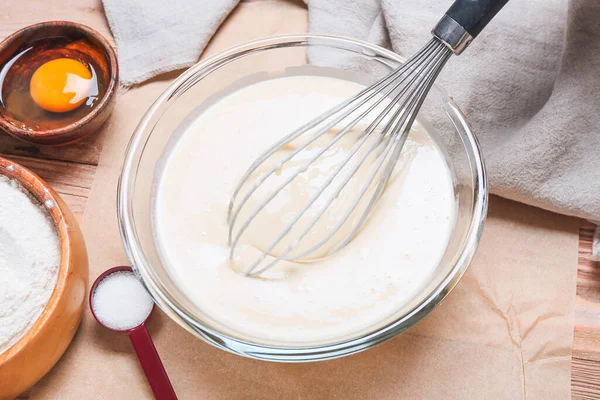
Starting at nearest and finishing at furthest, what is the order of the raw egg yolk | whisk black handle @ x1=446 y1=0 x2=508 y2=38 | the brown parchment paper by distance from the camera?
whisk black handle @ x1=446 y1=0 x2=508 y2=38 < the brown parchment paper < the raw egg yolk

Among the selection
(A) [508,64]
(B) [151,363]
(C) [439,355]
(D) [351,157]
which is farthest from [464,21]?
(B) [151,363]

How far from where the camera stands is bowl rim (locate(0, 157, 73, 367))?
3.03 feet

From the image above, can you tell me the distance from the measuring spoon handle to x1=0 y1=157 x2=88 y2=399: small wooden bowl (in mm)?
107

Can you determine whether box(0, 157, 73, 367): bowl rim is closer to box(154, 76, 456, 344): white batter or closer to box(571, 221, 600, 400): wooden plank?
box(154, 76, 456, 344): white batter

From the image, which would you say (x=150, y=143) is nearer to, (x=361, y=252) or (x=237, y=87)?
(x=237, y=87)

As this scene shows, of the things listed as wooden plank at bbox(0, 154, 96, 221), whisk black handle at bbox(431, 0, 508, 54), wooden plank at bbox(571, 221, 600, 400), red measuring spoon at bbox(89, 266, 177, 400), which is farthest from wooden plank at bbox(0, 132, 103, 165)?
wooden plank at bbox(571, 221, 600, 400)

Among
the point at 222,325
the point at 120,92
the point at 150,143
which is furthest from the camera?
the point at 120,92

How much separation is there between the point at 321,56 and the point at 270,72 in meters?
0.10

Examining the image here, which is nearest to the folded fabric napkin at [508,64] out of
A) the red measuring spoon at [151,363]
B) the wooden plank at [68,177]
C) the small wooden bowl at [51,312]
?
the wooden plank at [68,177]

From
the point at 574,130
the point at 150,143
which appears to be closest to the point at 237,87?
the point at 150,143

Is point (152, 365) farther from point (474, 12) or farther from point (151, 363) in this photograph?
point (474, 12)

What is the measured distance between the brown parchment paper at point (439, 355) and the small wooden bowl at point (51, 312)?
0.07m

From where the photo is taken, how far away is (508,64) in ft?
3.71

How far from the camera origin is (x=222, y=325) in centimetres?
91
